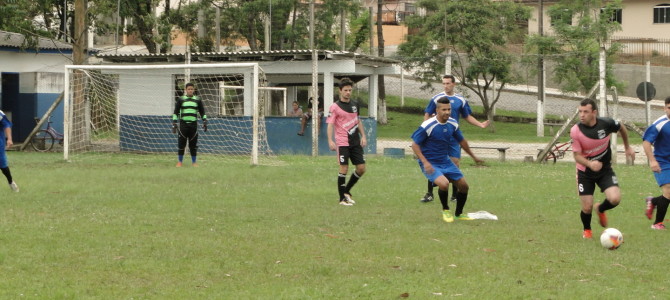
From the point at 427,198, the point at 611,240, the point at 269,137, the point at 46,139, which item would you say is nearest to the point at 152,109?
the point at 46,139

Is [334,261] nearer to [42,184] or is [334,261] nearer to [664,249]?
[664,249]

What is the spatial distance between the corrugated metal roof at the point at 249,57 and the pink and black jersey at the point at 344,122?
431 inches

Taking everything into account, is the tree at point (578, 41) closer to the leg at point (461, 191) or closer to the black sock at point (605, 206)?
the leg at point (461, 191)

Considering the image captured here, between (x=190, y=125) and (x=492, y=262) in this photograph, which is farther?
(x=190, y=125)

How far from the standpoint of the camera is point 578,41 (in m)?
37.3

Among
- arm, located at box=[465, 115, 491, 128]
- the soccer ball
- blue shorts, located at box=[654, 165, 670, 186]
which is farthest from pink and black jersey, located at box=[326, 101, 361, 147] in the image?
the soccer ball

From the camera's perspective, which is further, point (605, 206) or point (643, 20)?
point (643, 20)

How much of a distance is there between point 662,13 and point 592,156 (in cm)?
4521

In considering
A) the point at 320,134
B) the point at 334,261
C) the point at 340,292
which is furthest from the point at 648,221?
the point at 320,134

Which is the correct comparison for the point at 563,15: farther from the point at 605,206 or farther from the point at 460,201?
the point at 605,206

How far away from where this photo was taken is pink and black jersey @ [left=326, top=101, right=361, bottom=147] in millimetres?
13773

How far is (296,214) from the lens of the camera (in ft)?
39.7

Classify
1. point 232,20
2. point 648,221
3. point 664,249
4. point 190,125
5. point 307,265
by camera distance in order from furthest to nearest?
point 232,20 → point 190,125 → point 648,221 → point 664,249 → point 307,265

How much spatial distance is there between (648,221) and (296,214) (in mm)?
4549
